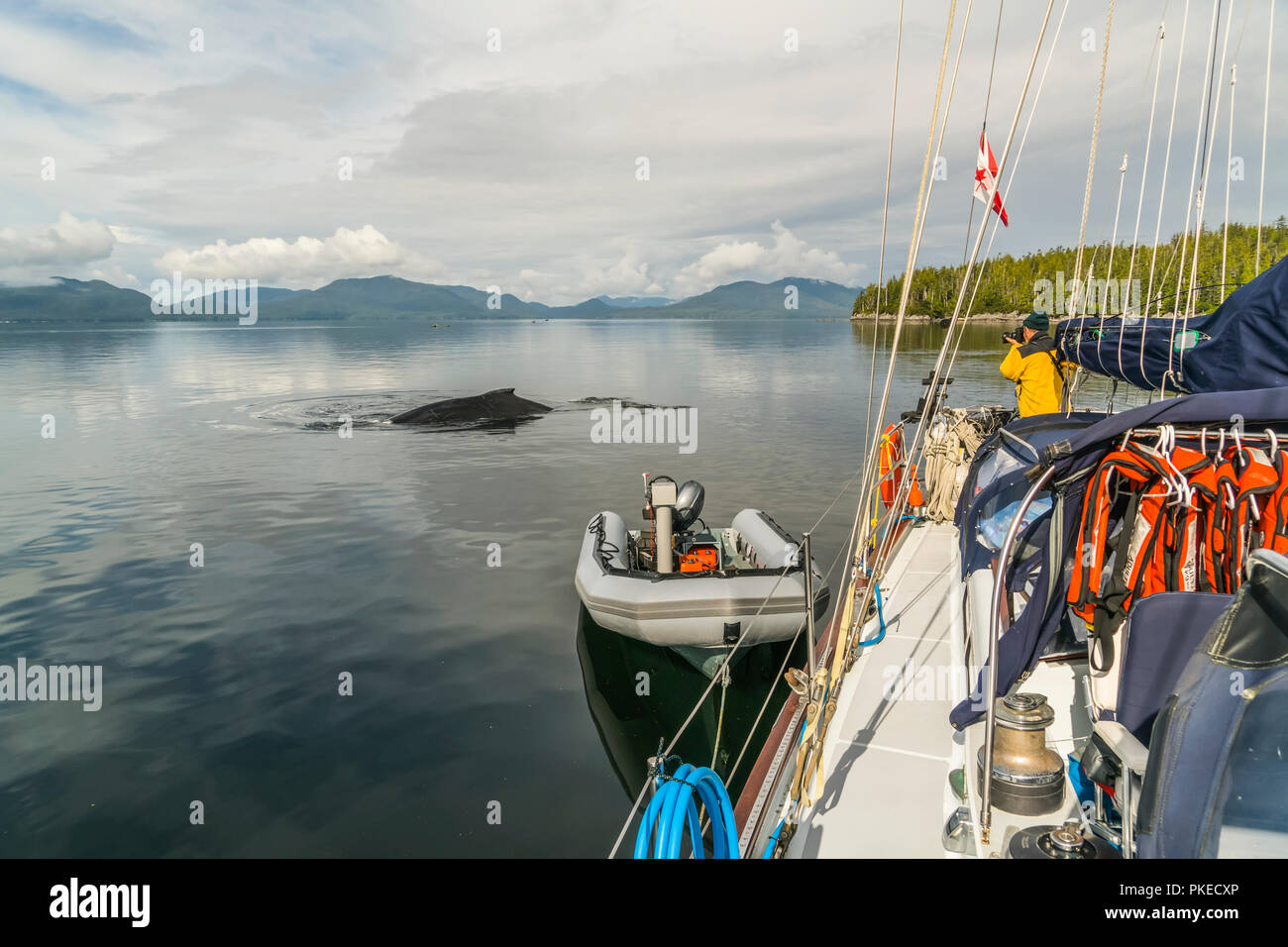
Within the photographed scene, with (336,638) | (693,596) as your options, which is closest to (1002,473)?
(693,596)

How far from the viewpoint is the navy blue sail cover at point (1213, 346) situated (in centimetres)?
433

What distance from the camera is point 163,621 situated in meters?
10.6

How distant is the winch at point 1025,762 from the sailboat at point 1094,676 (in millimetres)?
10

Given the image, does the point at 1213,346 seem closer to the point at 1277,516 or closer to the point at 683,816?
the point at 1277,516

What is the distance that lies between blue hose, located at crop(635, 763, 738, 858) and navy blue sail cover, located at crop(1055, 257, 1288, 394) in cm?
404

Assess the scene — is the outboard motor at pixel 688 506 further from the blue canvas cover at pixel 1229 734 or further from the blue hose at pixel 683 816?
the blue canvas cover at pixel 1229 734

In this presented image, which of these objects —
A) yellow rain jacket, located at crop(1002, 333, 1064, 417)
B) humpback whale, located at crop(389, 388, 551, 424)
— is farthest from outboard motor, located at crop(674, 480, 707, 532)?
humpback whale, located at crop(389, 388, 551, 424)

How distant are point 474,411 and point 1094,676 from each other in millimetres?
28020

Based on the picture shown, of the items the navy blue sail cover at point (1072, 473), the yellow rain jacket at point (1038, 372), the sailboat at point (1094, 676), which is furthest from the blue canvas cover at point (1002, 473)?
the yellow rain jacket at point (1038, 372)

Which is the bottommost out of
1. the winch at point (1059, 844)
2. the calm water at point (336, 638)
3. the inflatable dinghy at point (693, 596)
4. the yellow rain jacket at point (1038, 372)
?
the calm water at point (336, 638)

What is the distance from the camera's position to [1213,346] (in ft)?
15.8
